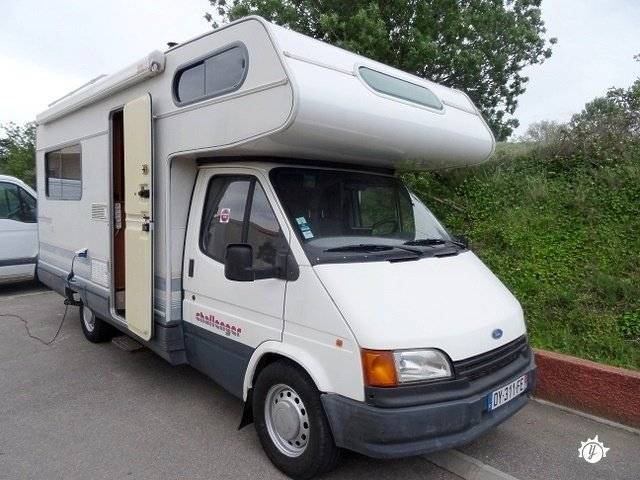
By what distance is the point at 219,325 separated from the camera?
3.58m

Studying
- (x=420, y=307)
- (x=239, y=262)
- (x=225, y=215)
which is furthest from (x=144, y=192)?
(x=420, y=307)

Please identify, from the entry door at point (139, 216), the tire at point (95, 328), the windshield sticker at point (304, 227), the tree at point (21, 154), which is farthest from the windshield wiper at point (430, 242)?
the tree at point (21, 154)

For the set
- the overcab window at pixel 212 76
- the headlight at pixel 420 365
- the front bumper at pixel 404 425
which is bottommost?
the front bumper at pixel 404 425

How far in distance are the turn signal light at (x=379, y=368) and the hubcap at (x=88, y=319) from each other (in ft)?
13.8

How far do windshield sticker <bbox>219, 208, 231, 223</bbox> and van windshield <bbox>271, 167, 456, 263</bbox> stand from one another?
504mm

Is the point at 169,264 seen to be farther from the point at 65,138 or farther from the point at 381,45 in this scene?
the point at 381,45

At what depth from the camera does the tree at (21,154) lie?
17.2 m

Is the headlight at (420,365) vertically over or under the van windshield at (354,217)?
under

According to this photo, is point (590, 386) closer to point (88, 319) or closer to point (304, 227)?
point (304, 227)

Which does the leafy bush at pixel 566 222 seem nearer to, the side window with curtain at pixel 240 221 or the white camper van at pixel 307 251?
the white camper van at pixel 307 251

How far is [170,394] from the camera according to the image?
438cm

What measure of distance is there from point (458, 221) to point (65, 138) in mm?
5120

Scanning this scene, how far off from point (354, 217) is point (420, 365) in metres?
1.25

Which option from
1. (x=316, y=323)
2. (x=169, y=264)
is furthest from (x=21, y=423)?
(x=316, y=323)
